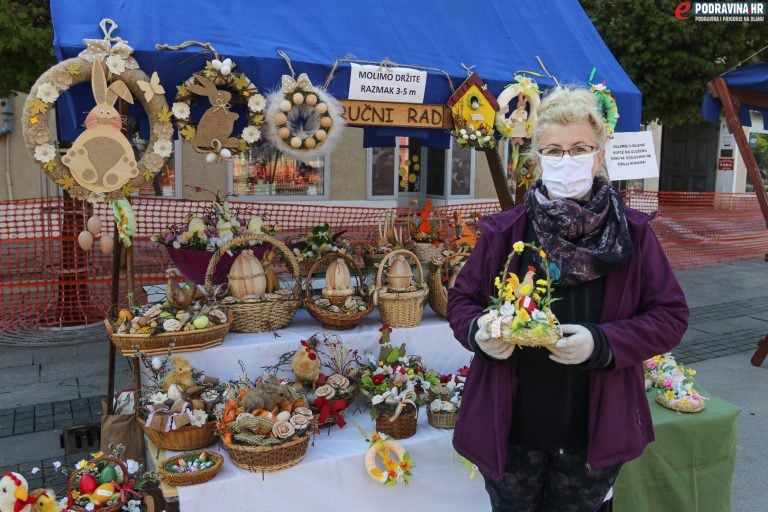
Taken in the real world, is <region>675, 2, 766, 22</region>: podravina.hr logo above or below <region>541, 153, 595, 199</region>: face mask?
above

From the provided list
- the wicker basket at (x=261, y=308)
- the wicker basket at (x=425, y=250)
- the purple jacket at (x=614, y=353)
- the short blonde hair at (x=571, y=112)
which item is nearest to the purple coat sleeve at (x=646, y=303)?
the purple jacket at (x=614, y=353)

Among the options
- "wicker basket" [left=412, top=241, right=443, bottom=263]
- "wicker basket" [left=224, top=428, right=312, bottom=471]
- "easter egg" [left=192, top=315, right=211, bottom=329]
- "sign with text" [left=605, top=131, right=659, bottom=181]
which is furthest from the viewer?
"wicker basket" [left=412, top=241, right=443, bottom=263]

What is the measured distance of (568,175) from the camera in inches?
70.3

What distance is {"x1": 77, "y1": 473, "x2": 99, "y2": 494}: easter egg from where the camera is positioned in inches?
94.2

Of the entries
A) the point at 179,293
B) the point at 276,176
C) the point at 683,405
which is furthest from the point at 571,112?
the point at 276,176

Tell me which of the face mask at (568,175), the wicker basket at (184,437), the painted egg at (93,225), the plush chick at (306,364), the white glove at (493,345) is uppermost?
the face mask at (568,175)

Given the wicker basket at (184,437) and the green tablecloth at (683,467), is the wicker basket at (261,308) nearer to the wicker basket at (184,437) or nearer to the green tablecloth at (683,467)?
the wicker basket at (184,437)

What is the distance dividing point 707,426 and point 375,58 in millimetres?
2345

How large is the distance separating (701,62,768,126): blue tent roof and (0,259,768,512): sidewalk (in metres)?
2.14

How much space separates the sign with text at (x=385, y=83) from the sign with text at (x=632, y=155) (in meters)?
1.16

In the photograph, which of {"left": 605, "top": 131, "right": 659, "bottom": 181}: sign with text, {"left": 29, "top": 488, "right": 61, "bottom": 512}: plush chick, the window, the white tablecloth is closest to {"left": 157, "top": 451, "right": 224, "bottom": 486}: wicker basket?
the white tablecloth

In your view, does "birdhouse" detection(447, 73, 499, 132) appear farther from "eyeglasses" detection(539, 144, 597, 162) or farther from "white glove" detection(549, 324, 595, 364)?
"white glove" detection(549, 324, 595, 364)

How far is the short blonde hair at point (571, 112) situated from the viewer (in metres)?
1.75

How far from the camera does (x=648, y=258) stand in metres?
1.76
